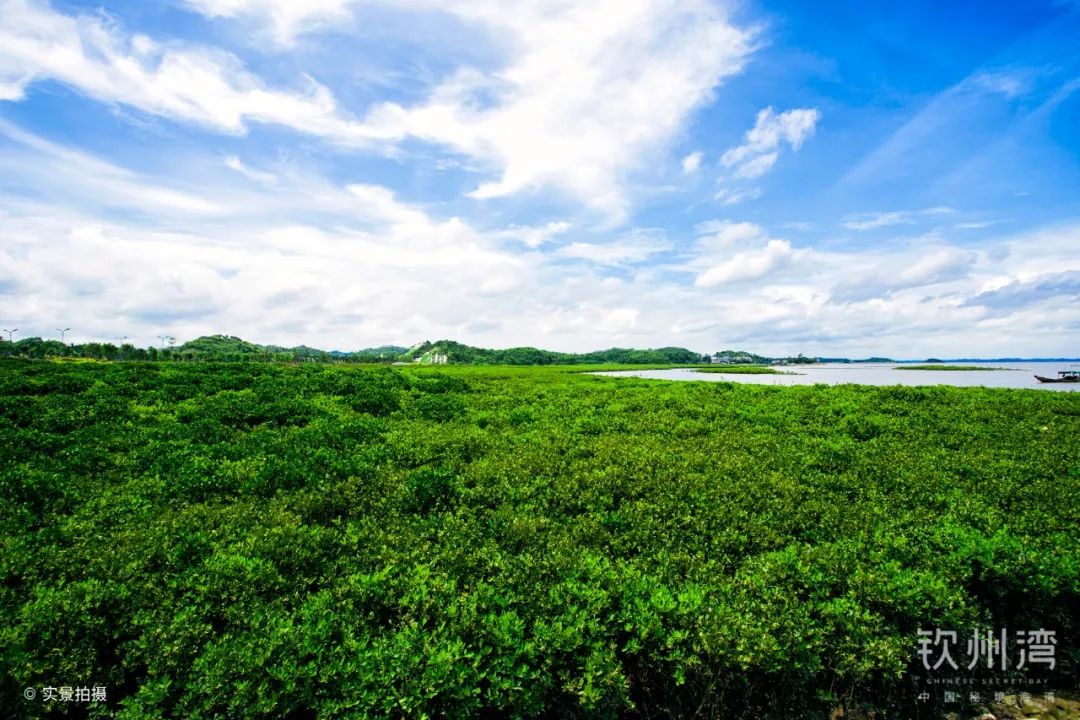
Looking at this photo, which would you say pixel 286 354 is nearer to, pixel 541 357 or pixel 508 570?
pixel 541 357

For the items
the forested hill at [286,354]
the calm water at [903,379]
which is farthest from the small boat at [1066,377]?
the forested hill at [286,354]

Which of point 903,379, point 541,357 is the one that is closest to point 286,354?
point 541,357

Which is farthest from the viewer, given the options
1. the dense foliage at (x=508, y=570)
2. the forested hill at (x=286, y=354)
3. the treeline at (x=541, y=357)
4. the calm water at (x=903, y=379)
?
the treeline at (x=541, y=357)

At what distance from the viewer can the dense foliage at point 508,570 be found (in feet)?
16.1

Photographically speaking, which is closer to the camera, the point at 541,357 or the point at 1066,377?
the point at 1066,377

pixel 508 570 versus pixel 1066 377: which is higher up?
pixel 1066 377

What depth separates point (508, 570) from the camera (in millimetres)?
6559

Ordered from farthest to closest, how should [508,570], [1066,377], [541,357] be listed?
[541,357]
[1066,377]
[508,570]

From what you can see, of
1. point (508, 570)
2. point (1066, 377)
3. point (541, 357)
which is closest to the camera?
point (508, 570)

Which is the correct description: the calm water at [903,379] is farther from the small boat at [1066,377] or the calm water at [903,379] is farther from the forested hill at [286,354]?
the forested hill at [286,354]

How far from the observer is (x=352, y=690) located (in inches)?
179

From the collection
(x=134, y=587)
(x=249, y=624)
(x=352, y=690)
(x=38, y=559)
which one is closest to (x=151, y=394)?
(x=38, y=559)

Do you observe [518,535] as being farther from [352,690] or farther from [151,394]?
[151,394]

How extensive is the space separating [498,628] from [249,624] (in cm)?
302
